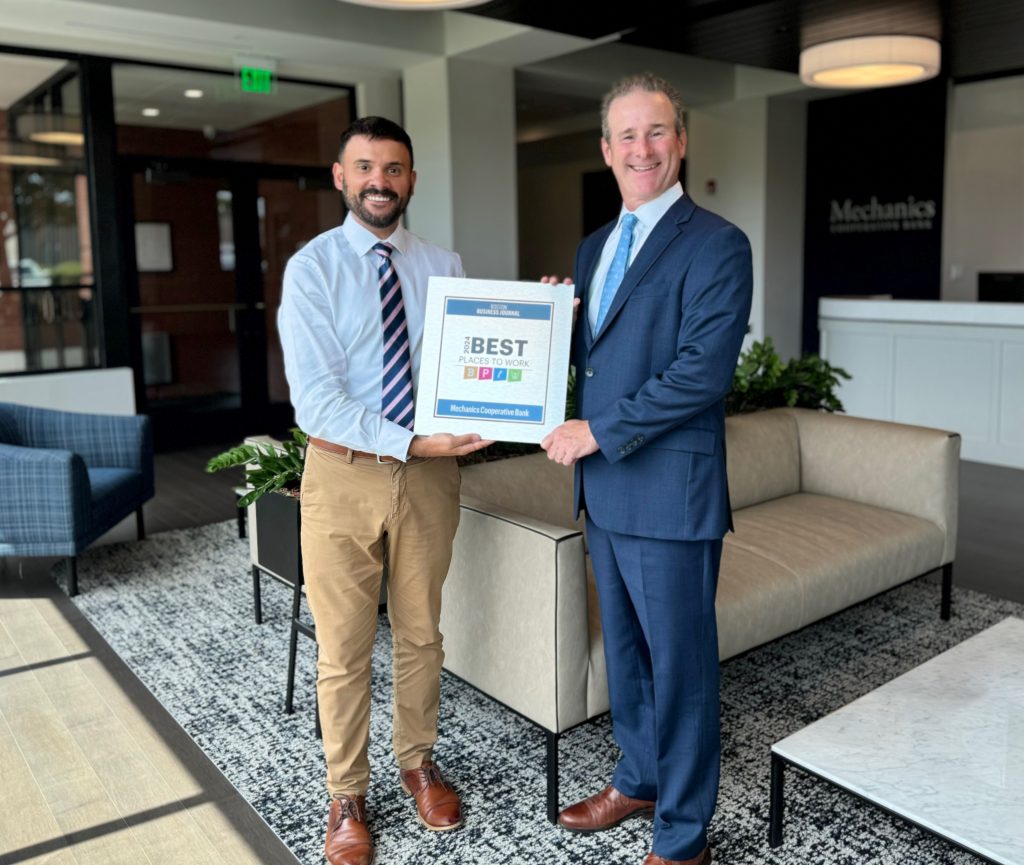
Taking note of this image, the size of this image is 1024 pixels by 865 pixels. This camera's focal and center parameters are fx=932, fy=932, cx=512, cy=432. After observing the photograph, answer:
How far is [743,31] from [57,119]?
5.25 m

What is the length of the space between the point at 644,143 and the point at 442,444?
0.81 metres

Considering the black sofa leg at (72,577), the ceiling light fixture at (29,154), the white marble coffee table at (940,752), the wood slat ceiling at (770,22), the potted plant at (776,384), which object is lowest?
the black sofa leg at (72,577)

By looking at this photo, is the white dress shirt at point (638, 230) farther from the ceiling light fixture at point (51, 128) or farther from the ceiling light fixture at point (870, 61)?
the ceiling light fixture at point (51, 128)

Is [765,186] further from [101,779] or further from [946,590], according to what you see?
[101,779]

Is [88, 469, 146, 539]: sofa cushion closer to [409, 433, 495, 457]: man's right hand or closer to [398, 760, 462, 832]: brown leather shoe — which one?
[398, 760, 462, 832]: brown leather shoe

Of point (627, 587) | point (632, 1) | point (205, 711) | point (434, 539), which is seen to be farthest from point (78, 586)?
point (632, 1)

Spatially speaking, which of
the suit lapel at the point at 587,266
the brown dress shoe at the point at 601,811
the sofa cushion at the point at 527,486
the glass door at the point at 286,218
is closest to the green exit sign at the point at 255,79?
the glass door at the point at 286,218

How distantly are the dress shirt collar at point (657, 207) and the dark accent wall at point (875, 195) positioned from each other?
8.67m

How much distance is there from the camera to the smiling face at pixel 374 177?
87.2 inches

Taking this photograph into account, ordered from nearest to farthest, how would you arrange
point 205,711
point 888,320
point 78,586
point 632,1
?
point 205,711, point 78,586, point 632,1, point 888,320

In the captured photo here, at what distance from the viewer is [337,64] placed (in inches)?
308

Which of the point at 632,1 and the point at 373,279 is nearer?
the point at 373,279

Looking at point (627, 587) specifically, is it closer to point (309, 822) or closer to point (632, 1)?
point (309, 822)

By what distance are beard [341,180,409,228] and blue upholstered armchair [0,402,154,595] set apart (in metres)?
2.60
